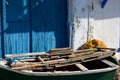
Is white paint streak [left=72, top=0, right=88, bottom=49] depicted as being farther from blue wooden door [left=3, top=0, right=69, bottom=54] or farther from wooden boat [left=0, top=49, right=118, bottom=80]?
wooden boat [left=0, top=49, right=118, bottom=80]

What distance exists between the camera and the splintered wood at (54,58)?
6.89m

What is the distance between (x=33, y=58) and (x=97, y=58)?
1465 mm

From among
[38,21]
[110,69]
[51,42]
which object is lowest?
[110,69]

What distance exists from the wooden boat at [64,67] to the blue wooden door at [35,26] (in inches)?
28.3

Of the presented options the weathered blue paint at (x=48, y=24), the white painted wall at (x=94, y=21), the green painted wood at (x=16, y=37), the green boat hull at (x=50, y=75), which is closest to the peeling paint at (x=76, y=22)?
the white painted wall at (x=94, y=21)

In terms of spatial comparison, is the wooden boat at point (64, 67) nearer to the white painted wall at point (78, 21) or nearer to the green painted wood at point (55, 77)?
the green painted wood at point (55, 77)

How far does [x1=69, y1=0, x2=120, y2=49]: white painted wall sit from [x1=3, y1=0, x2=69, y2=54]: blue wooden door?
0.88ft

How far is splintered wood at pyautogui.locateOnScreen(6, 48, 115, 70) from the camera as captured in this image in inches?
271

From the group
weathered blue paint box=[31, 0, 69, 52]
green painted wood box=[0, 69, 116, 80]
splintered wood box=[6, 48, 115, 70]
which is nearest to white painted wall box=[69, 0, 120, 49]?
weathered blue paint box=[31, 0, 69, 52]

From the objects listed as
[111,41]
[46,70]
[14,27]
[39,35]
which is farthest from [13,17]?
[111,41]

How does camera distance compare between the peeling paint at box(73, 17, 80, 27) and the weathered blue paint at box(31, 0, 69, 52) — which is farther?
the peeling paint at box(73, 17, 80, 27)

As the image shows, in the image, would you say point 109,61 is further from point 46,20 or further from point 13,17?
point 13,17

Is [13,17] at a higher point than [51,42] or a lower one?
higher

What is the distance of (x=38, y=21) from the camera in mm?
8219
